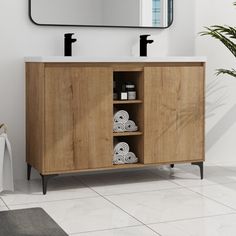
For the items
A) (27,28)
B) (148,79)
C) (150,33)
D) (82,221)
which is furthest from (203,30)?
(82,221)

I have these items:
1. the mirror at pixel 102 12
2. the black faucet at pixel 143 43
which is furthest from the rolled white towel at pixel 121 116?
the mirror at pixel 102 12

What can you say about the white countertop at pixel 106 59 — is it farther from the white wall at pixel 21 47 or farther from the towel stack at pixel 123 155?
the towel stack at pixel 123 155

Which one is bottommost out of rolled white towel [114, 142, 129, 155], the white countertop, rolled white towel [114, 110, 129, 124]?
rolled white towel [114, 142, 129, 155]

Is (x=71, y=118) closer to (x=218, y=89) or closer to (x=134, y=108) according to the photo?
(x=134, y=108)

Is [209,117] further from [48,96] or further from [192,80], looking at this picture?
[48,96]

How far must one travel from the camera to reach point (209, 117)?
14.9 ft

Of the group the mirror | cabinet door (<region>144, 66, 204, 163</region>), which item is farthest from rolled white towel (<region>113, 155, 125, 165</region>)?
the mirror

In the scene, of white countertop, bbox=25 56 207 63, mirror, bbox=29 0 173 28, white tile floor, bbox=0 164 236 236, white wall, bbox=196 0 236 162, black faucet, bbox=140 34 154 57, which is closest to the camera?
white tile floor, bbox=0 164 236 236

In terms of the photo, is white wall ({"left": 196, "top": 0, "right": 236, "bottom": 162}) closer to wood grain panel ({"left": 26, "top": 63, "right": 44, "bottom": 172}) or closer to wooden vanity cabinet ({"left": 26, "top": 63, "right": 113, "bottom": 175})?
wooden vanity cabinet ({"left": 26, "top": 63, "right": 113, "bottom": 175})

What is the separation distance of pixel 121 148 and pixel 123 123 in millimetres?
176

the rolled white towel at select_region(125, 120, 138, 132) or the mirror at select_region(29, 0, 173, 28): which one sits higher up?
the mirror at select_region(29, 0, 173, 28)

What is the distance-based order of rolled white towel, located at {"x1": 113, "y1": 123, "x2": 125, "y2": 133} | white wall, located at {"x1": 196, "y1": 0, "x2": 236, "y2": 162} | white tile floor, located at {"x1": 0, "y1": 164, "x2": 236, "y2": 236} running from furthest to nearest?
white wall, located at {"x1": 196, "y1": 0, "x2": 236, "y2": 162}
rolled white towel, located at {"x1": 113, "y1": 123, "x2": 125, "y2": 133}
white tile floor, located at {"x1": 0, "y1": 164, "x2": 236, "y2": 236}

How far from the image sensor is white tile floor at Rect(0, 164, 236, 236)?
9.38ft

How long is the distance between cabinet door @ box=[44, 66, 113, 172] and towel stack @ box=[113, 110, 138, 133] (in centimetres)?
10
